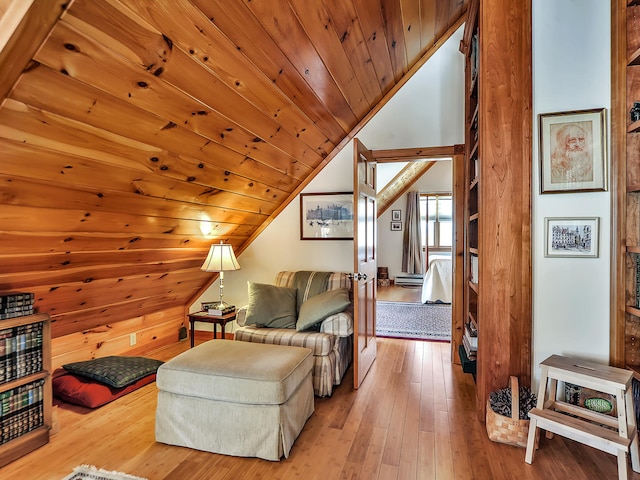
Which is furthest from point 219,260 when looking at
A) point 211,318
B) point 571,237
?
point 571,237

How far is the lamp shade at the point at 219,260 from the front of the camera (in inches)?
123

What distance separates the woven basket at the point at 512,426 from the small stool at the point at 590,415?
80mm

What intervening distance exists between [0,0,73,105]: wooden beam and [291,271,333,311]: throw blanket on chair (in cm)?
250

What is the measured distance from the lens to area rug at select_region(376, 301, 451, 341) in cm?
418

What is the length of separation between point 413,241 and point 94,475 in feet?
22.9

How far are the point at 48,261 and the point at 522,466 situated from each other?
9.52 ft

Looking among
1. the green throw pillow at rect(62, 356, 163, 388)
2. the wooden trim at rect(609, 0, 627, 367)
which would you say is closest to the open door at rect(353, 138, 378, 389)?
the wooden trim at rect(609, 0, 627, 367)

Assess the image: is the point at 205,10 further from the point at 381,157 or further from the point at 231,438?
the point at 381,157

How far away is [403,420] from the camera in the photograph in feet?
7.48

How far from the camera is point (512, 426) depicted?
77.3 inches

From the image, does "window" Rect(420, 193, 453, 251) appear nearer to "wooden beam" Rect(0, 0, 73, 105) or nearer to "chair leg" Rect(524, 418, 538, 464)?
"chair leg" Rect(524, 418, 538, 464)

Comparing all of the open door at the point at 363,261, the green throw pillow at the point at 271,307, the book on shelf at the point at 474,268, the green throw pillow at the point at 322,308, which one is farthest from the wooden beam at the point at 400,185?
the green throw pillow at the point at 322,308

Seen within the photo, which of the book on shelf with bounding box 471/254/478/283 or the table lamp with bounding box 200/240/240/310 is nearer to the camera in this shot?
the book on shelf with bounding box 471/254/478/283

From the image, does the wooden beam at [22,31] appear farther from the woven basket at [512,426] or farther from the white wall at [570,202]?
the woven basket at [512,426]
